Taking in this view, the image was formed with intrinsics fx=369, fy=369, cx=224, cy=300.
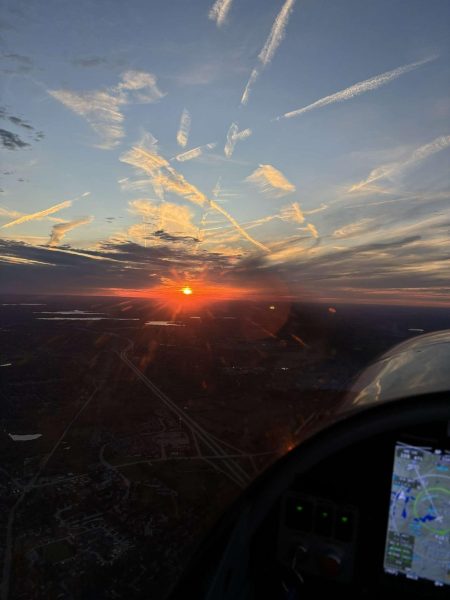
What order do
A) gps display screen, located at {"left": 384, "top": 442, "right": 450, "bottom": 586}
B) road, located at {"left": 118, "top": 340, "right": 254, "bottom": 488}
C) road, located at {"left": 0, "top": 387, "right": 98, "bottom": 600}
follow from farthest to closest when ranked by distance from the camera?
1. road, located at {"left": 118, "top": 340, "right": 254, "bottom": 488}
2. road, located at {"left": 0, "top": 387, "right": 98, "bottom": 600}
3. gps display screen, located at {"left": 384, "top": 442, "right": 450, "bottom": 586}

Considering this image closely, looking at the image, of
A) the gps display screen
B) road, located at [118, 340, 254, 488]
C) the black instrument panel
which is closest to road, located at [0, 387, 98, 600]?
road, located at [118, 340, 254, 488]

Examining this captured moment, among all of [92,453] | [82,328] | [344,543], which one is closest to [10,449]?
[92,453]

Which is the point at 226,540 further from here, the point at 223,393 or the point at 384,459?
the point at 223,393

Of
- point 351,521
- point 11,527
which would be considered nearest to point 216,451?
point 11,527

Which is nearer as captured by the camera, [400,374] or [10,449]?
[400,374]

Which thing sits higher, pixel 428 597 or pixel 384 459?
pixel 384 459

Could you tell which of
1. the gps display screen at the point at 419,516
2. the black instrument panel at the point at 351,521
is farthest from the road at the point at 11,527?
the gps display screen at the point at 419,516

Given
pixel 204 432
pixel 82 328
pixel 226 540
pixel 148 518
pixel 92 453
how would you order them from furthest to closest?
1. pixel 82 328
2. pixel 204 432
3. pixel 92 453
4. pixel 148 518
5. pixel 226 540

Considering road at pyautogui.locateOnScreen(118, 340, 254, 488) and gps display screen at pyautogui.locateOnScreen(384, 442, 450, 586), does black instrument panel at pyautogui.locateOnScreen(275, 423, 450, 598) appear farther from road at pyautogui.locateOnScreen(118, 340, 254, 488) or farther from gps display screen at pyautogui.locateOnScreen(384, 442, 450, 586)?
road at pyautogui.locateOnScreen(118, 340, 254, 488)
